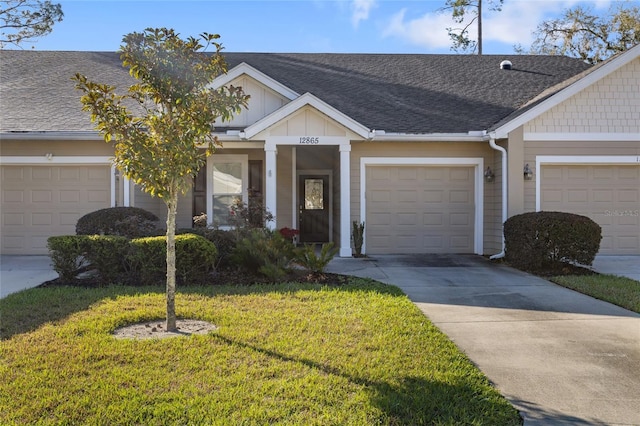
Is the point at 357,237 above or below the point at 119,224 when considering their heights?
below

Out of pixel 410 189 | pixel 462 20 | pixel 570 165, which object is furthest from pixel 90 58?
pixel 462 20

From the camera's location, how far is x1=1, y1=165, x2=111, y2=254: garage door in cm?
1195

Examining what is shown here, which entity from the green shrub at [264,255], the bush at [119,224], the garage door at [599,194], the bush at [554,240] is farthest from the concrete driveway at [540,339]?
the bush at [119,224]

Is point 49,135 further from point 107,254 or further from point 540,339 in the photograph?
point 540,339

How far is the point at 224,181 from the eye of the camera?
1291 centimetres

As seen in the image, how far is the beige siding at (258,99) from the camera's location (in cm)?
1258

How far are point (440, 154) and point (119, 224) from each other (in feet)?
23.9

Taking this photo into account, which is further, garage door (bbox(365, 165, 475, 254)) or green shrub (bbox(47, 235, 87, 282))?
garage door (bbox(365, 165, 475, 254))

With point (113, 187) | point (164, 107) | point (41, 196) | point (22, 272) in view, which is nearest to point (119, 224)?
point (22, 272)

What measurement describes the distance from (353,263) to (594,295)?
181 inches

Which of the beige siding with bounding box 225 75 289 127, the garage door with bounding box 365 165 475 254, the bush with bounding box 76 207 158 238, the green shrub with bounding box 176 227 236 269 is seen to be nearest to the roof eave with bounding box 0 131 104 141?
the bush with bounding box 76 207 158 238

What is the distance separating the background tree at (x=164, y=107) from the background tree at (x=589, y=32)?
971 inches

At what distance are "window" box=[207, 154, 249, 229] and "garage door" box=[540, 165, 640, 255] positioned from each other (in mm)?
7190

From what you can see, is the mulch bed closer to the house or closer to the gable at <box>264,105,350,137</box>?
the house
